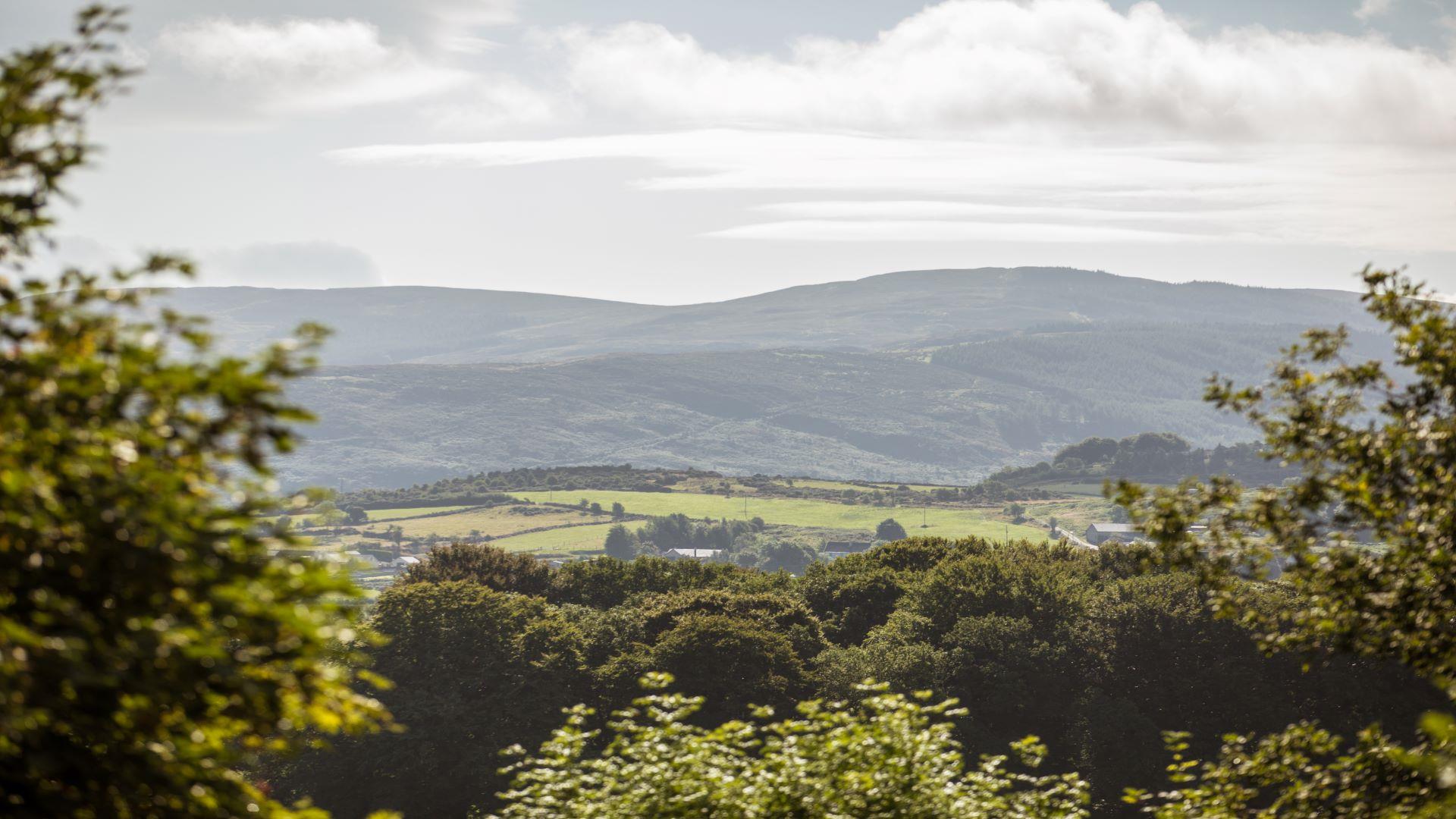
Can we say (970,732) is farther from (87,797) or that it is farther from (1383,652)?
(87,797)

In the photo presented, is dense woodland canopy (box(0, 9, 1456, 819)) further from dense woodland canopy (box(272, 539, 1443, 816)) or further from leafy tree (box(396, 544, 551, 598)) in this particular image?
leafy tree (box(396, 544, 551, 598))

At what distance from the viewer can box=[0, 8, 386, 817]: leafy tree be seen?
25.9 ft

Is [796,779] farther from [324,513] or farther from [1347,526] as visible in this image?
[324,513]

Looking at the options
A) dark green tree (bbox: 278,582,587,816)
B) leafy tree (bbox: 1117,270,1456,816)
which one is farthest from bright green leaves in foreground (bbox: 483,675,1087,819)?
dark green tree (bbox: 278,582,587,816)

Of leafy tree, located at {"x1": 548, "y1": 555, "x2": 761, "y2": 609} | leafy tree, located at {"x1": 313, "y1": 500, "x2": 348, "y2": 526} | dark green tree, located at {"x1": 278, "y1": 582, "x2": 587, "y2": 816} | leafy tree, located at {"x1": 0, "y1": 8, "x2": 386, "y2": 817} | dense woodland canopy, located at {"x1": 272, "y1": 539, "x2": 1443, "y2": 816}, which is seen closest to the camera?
leafy tree, located at {"x1": 0, "y1": 8, "x2": 386, "y2": 817}

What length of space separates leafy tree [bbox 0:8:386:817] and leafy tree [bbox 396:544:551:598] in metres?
56.5

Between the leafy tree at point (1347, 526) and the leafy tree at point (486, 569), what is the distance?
51834mm

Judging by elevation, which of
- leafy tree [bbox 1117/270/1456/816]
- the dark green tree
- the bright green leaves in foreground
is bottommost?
the dark green tree

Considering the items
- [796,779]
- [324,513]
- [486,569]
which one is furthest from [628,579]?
[324,513]

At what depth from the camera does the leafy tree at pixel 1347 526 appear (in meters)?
14.5

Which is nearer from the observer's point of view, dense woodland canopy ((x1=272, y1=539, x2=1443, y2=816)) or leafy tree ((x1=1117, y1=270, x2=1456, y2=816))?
leafy tree ((x1=1117, y1=270, x2=1456, y2=816))

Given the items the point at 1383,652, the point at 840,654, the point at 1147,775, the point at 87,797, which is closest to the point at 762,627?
the point at 840,654

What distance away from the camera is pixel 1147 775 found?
45.2m

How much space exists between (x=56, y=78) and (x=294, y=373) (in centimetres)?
308
